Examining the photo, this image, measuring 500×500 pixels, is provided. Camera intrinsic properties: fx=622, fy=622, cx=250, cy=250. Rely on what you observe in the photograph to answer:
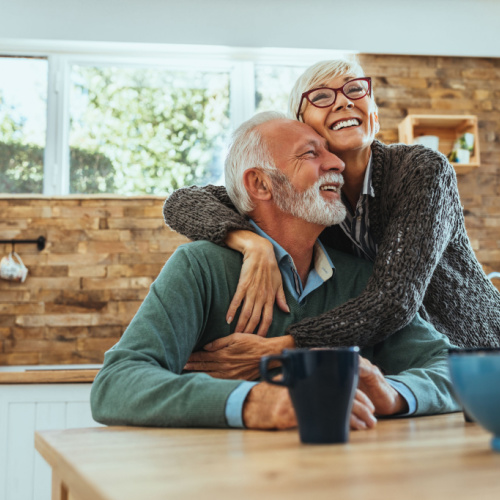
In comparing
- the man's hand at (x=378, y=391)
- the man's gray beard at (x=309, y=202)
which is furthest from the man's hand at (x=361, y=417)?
the man's gray beard at (x=309, y=202)

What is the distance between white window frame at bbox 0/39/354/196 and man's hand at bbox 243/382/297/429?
3085mm

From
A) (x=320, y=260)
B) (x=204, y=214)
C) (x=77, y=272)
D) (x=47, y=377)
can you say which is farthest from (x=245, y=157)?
(x=77, y=272)

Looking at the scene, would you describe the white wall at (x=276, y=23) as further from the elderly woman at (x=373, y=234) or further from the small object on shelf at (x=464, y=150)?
the elderly woman at (x=373, y=234)

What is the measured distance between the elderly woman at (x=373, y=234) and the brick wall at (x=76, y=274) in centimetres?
202

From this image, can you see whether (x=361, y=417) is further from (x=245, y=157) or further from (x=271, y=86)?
(x=271, y=86)

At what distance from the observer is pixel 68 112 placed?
3.76 meters

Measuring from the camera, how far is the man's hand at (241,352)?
120cm

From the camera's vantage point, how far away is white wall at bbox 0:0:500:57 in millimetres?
3654

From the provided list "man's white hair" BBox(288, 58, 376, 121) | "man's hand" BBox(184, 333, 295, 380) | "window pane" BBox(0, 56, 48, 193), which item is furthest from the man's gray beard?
"window pane" BBox(0, 56, 48, 193)

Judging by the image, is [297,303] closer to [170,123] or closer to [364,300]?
[364,300]

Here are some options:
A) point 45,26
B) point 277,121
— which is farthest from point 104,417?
point 45,26

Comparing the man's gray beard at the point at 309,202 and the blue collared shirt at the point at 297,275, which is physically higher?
the man's gray beard at the point at 309,202

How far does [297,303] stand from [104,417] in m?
0.53

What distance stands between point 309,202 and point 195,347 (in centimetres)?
44
